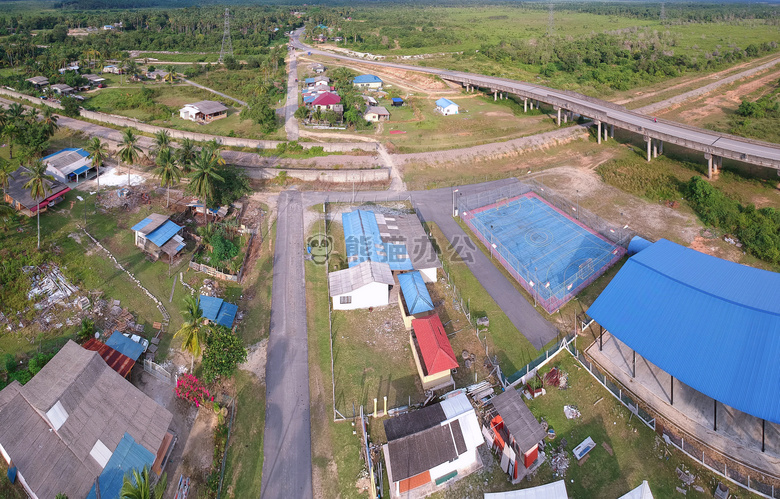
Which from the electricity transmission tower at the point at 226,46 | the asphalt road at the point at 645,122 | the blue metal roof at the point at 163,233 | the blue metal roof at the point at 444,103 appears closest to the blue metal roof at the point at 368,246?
the blue metal roof at the point at 163,233

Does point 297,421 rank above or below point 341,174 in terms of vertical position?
below

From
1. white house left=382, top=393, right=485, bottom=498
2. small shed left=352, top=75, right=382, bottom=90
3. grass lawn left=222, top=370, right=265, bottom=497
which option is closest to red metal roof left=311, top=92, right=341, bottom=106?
small shed left=352, top=75, right=382, bottom=90

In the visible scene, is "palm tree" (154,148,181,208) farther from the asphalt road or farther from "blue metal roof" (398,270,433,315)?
the asphalt road

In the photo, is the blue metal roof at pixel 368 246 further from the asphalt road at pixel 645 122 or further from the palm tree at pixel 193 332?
the asphalt road at pixel 645 122

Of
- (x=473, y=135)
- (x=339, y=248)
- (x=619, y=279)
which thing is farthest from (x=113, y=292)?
(x=473, y=135)

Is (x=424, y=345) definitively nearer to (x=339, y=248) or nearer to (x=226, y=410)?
(x=226, y=410)

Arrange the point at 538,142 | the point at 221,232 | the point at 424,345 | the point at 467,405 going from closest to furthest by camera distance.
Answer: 1. the point at 467,405
2. the point at 424,345
3. the point at 221,232
4. the point at 538,142
